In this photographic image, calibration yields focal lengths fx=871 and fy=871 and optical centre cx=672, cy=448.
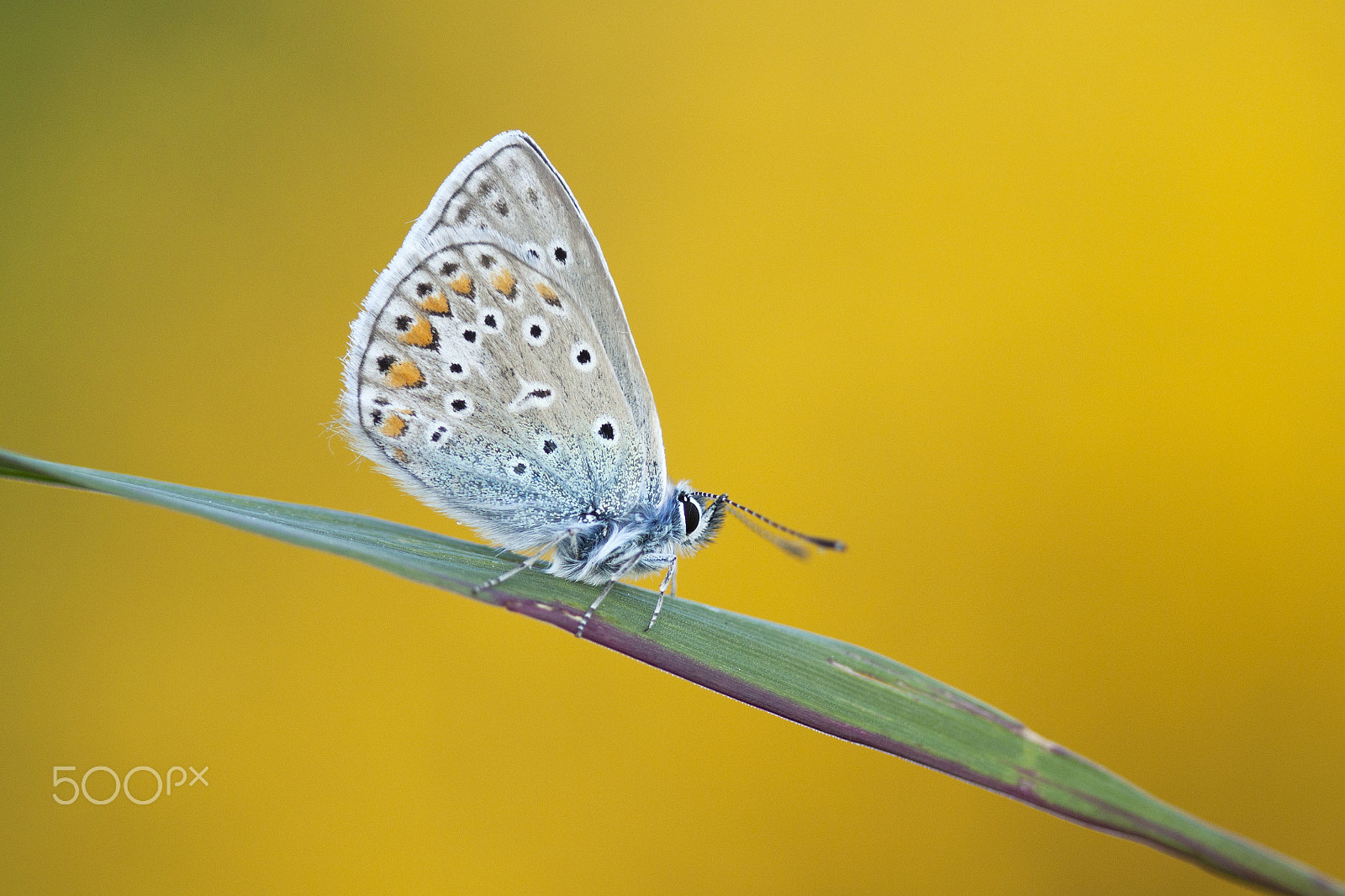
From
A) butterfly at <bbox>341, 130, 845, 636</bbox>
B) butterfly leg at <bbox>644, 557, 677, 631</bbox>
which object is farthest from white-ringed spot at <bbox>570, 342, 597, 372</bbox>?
butterfly leg at <bbox>644, 557, 677, 631</bbox>

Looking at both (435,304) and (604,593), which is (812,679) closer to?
(604,593)

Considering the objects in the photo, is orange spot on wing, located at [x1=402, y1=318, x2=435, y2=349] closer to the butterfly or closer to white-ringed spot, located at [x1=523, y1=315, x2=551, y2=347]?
the butterfly

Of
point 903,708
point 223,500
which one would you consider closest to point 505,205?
point 223,500

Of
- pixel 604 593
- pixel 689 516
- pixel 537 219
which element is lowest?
pixel 604 593

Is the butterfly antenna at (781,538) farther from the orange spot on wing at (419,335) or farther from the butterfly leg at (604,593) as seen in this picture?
the orange spot on wing at (419,335)

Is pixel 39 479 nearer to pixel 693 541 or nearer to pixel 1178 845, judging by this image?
pixel 693 541

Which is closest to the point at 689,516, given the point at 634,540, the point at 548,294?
the point at 634,540

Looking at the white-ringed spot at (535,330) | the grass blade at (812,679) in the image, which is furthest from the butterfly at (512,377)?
the grass blade at (812,679)
